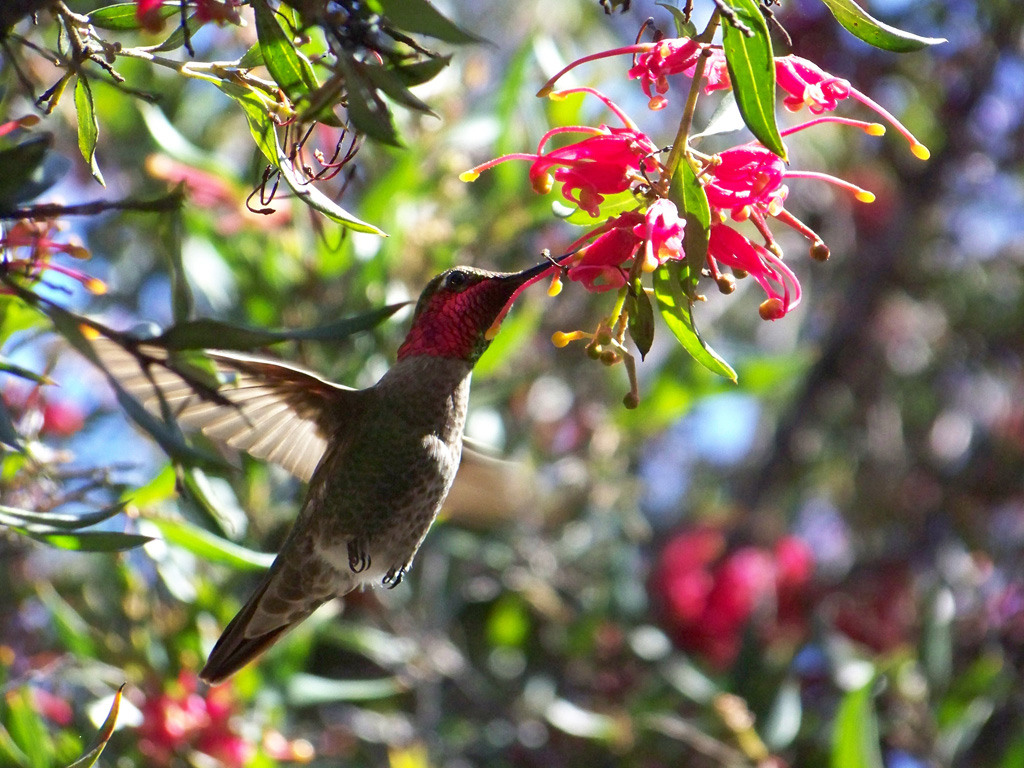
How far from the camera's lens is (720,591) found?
2902mm

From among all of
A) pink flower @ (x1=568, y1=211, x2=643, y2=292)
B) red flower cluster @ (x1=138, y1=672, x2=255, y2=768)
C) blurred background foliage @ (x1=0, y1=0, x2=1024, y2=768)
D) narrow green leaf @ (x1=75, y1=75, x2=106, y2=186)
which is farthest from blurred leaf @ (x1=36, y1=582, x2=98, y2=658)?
pink flower @ (x1=568, y1=211, x2=643, y2=292)

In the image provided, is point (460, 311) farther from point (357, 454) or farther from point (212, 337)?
point (212, 337)

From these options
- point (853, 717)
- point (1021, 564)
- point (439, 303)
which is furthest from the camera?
point (1021, 564)

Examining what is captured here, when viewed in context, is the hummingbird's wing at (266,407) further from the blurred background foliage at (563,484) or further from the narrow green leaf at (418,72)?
the narrow green leaf at (418,72)

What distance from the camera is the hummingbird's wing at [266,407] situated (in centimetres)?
137

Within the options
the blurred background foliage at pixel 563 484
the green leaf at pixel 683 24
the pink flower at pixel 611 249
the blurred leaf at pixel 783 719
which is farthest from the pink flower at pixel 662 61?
the blurred leaf at pixel 783 719

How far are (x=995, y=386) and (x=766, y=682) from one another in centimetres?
174

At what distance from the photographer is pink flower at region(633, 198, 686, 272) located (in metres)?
0.97

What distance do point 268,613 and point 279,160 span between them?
2.74 feet

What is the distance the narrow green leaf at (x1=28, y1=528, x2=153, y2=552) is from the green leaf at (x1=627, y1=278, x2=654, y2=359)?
20.9 inches

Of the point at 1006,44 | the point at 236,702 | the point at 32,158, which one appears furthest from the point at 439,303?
the point at 1006,44

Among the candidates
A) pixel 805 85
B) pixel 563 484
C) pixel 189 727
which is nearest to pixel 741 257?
pixel 805 85

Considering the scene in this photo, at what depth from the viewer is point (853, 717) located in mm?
2057

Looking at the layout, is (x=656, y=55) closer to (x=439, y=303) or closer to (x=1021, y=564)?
(x=439, y=303)
